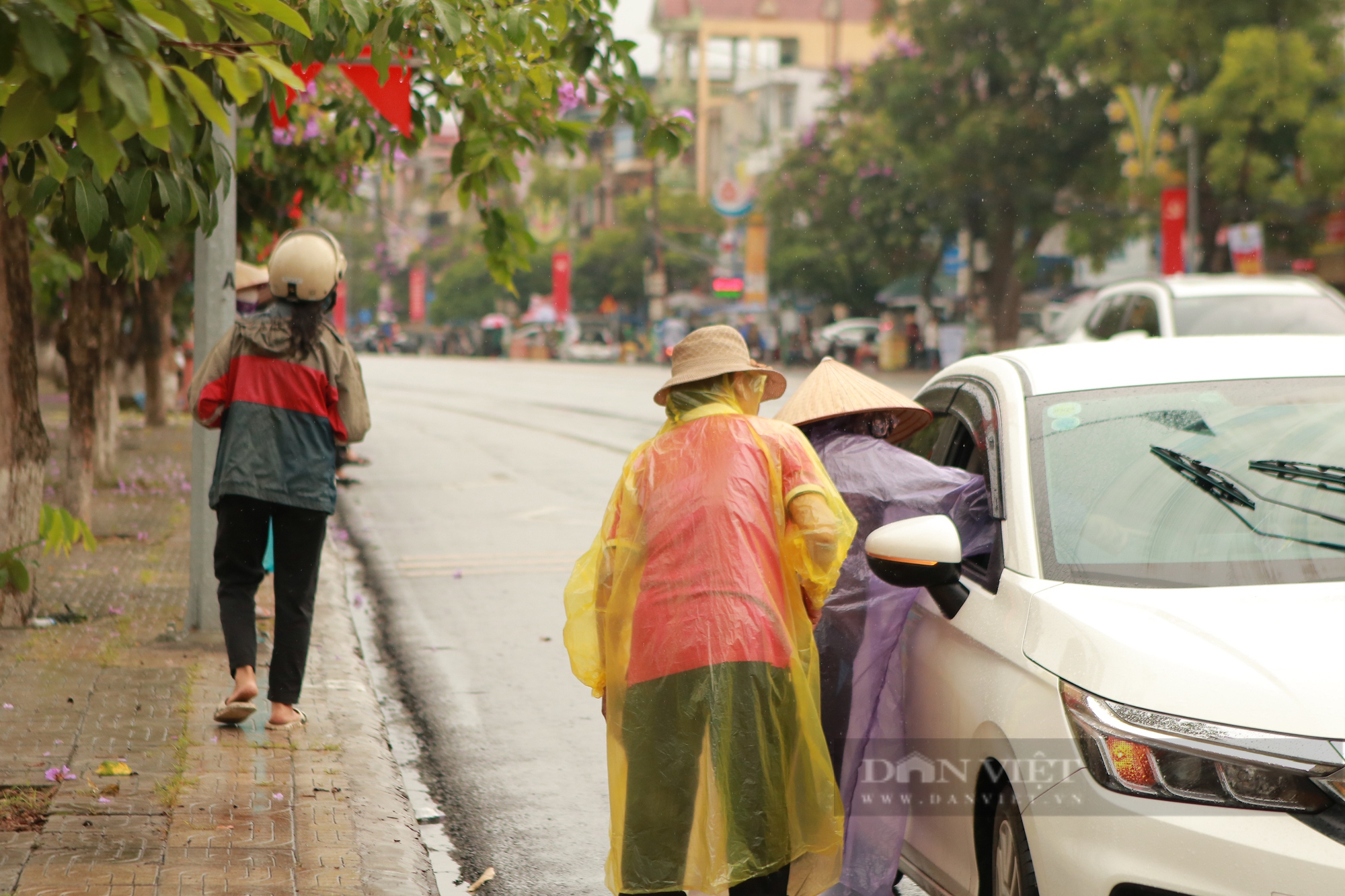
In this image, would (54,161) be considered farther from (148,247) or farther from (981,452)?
(981,452)

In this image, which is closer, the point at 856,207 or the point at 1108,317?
the point at 1108,317

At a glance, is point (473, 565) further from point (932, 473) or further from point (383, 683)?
→ point (932, 473)

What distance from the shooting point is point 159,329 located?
1995 centimetres

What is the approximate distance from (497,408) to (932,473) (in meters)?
24.9

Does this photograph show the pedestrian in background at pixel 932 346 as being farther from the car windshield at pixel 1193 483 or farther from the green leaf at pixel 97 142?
the green leaf at pixel 97 142

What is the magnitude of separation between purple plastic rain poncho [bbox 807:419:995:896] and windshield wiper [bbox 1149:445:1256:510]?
0.44m

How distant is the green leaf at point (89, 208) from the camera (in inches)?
156

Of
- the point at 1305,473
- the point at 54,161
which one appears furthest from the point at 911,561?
the point at 54,161

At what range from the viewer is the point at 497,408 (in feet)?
94.0

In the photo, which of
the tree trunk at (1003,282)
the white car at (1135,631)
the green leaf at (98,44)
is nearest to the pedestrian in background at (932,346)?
the tree trunk at (1003,282)

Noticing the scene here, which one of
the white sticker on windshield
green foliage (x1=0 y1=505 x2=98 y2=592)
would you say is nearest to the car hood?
the white sticker on windshield

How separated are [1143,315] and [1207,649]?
11290 mm

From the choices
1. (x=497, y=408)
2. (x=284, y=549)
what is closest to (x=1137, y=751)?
(x=284, y=549)

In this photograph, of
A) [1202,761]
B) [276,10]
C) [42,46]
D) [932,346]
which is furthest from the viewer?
[932,346]
